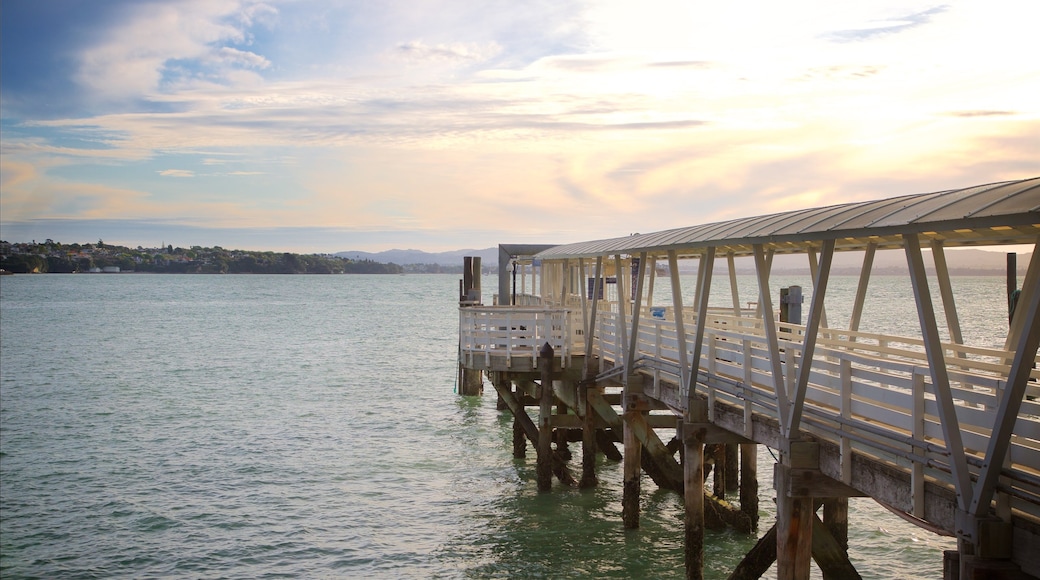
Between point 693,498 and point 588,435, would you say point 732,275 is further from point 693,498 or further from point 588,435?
point 693,498

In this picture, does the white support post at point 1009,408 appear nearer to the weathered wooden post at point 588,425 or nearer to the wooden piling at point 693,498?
the wooden piling at point 693,498

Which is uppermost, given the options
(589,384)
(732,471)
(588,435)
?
(589,384)

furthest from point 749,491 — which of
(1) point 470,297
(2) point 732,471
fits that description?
(1) point 470,297

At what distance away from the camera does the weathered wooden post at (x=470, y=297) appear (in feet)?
90.7

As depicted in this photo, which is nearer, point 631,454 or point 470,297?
point 631,454

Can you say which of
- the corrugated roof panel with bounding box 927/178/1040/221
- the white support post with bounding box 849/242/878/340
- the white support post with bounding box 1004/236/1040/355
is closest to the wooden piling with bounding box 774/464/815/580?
the white support post with bounding box 1004/236/1040/355

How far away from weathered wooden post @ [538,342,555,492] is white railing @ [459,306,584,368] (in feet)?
1.24

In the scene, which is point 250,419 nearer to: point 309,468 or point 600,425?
point 309,468

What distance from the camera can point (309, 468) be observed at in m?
22.9

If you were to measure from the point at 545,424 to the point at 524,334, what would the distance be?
1944mm

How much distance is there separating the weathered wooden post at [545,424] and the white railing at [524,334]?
0.38m

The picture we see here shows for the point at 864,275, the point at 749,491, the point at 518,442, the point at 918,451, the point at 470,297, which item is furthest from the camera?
the point at 470,297

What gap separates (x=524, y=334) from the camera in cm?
1862

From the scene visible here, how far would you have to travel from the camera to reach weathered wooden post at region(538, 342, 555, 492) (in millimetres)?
17958
